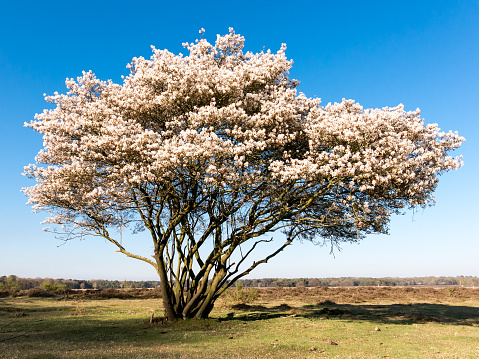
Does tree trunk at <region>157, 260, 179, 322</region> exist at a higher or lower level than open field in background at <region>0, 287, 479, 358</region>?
higher

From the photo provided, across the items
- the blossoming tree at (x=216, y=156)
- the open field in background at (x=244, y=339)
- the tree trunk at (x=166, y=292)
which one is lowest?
the open field in background at (x=244, y=339)

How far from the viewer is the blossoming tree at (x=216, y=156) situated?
16.8 metres

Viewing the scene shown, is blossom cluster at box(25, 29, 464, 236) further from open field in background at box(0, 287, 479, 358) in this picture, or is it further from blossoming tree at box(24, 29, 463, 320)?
open field in background at box(0, 287, 479, 358)

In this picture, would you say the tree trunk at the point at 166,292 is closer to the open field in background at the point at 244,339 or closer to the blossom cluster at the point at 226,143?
the open field in background at the point at 244,339

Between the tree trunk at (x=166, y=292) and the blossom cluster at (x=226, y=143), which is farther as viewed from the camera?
the tree trunk at (x=166, y=292)

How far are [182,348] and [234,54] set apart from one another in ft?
55.0

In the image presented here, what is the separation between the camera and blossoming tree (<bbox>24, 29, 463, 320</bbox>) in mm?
16766

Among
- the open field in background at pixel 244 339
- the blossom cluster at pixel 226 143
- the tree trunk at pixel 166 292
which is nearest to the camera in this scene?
the open field in background at pixel 244 339

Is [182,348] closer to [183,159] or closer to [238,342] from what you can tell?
[238,342]

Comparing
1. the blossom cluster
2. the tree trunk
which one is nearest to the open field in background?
the tree trunk

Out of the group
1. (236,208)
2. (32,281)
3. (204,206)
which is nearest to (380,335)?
(236,208)

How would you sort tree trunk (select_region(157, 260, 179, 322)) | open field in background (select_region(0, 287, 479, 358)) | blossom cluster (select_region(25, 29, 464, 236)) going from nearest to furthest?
1. open field in background (select_region(0, 287, 479, 358))
2. blossom cluster (select_region(25, 29, 464, 236))
3. tree trunk (select_region(157, 260, 179, 322))

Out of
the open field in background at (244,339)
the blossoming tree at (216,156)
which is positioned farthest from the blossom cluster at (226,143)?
the open field in background at (244,339)

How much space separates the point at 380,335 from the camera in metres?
17.3
